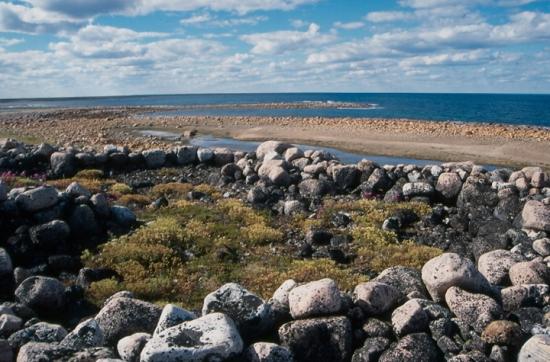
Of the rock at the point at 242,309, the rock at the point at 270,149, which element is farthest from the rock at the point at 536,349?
the rock at the point at 270,149

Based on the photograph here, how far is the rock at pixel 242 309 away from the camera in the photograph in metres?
9.27

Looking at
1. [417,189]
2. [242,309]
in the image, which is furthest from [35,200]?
[417,189]

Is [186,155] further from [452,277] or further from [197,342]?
[197,342]

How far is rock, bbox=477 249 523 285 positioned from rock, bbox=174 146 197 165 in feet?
58.8

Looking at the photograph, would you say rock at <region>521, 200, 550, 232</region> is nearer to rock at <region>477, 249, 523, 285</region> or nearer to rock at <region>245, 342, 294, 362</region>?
rock at <region>477, 249, 523, 285</region>

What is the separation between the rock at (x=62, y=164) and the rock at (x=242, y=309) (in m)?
18.5

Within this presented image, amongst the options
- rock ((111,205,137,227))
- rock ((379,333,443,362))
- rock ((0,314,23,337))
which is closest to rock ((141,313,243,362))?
rock ((379,333,443,362))

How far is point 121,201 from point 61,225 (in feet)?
17.1

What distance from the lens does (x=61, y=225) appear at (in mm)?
15984

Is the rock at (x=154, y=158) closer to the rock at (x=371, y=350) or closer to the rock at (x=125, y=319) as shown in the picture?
the rock at (x=125, y=319)

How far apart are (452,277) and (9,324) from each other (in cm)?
793

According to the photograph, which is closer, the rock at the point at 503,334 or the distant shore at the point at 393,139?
the rock at the point at 503,334

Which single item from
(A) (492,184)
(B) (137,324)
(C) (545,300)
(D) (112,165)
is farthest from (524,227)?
(D) (112,165)

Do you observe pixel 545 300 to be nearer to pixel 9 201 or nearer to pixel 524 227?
pixel 524 227
